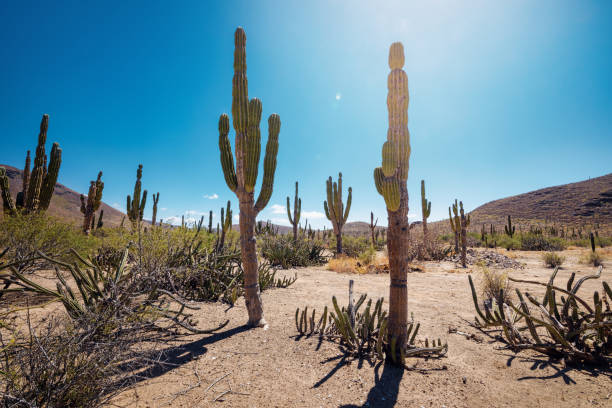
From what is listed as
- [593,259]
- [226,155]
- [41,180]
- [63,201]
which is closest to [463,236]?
[593,259]

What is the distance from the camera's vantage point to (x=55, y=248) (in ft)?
20.9

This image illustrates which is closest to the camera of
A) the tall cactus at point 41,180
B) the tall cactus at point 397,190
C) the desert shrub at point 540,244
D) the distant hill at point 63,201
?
the tall cactus at point 397,190

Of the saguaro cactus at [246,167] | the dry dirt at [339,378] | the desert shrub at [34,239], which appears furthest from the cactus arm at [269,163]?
the desert shrub at [34,239]

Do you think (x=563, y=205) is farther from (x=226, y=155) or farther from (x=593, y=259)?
(x=226, y=155)

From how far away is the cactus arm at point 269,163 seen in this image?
486 cm

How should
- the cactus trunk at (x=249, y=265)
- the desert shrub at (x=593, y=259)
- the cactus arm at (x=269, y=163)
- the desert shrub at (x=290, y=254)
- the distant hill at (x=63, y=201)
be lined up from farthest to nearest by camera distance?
the distant hill at (x=63, y=201) < the desert shrub at (x=593, y=259) < the desert shrub at (x=290, y=254) < the cactus arm at (x=269, y=163) < the cactus trunk at (x=249, y=265)

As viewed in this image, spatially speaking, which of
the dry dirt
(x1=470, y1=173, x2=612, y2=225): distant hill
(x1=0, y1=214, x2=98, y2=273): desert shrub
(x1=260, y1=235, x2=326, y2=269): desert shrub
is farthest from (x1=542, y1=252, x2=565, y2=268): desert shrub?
(x1=470, y1=173, x2=612, y2=225): distant hill

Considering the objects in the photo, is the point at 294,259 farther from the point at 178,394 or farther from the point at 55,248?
the point at 178,394

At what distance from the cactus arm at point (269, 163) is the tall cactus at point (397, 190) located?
2091 millimetres

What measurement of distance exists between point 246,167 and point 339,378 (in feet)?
11.1

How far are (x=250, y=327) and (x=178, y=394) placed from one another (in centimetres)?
185

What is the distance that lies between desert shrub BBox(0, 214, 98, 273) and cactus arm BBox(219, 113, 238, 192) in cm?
418

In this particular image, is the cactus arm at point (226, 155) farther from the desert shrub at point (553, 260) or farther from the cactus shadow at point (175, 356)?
the desert shrub at point (553, 260)

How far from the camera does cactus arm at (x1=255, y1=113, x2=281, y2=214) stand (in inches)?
191
